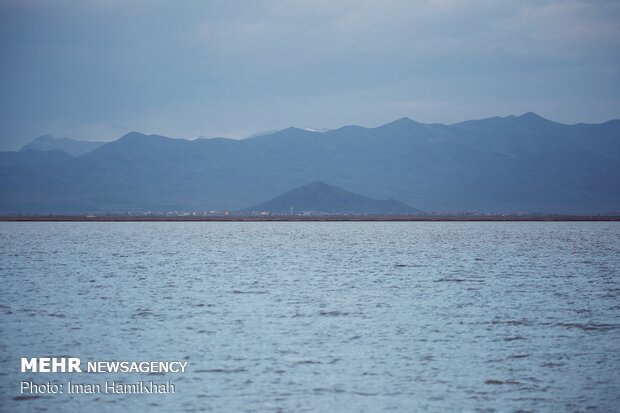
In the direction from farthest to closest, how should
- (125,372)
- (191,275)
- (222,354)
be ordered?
(191,275), (222,354), (125,372)

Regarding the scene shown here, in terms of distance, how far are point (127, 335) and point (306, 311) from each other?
12036mm

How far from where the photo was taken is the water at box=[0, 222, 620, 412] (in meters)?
25.4

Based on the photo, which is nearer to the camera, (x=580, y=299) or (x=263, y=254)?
(x=580, y=299)

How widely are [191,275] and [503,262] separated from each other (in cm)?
3693

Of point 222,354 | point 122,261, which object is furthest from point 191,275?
point 222,354

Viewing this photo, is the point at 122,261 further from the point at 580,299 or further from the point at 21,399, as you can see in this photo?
the point at 21,399

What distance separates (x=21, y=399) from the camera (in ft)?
81.7

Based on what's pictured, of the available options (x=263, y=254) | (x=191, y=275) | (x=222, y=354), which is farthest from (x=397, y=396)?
(x=263, y=254)

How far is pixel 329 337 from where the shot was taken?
3559 cm

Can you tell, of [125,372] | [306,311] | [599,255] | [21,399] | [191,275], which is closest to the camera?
[21,399]

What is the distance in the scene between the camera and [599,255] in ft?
333

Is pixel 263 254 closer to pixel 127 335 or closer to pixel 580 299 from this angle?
pixel 580 299

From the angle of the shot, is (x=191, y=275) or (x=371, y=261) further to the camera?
(x=371, y=261)

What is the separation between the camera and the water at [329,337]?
25.4m
